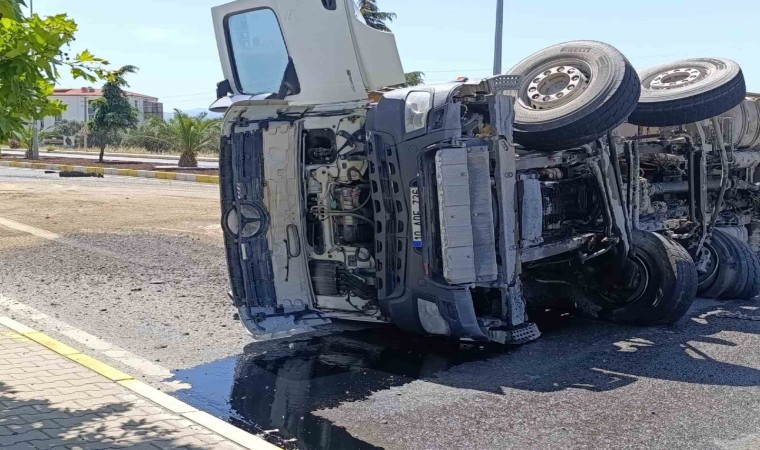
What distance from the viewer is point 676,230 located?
7.80 metres

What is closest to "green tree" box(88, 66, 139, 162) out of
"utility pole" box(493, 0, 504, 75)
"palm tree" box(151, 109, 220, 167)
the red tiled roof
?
"palm tree" box(151, 109, 220, 167)

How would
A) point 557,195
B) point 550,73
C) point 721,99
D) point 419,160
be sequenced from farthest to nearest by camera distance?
point 721,99
point 550,73
point 557,195
point 419,160

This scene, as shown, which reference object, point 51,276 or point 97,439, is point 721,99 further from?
point 51,276

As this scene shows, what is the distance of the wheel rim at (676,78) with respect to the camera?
7949 mm

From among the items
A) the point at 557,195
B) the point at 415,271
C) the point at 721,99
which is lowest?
the point at 415,271

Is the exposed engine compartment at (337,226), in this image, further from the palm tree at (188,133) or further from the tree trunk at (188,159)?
the tree trunk at (188,159)

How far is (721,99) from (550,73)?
1864mm

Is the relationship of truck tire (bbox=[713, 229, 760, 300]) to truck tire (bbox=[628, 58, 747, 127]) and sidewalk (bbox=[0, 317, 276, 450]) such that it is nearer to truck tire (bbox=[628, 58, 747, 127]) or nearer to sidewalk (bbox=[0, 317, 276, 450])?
truck tire (bbox=[628, 58, 747, 127])

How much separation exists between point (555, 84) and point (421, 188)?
1.98m

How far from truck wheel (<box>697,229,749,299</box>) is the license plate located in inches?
141

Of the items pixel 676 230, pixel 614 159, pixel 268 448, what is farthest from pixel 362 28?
pixel 676 230

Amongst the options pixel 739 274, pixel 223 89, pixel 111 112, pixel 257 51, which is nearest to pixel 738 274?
pixel 739 274

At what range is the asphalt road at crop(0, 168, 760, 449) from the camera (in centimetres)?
440

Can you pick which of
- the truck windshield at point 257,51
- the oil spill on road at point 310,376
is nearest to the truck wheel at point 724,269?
the oil spill on road at point 310,376
